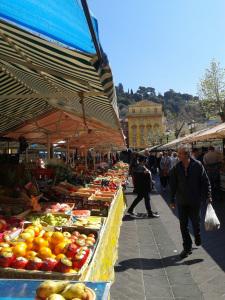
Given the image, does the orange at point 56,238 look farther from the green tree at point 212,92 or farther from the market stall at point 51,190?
the green tree at point 212,92

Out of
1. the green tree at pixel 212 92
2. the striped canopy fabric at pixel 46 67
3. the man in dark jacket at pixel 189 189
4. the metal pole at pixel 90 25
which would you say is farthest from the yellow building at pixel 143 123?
the metal pole at pixel 90 25

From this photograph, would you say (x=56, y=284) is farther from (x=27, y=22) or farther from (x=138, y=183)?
(x=138, y=183)

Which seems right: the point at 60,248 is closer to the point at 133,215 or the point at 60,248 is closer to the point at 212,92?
the point at 133,215

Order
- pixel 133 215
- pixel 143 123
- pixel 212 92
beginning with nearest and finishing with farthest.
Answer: pixel 133 215 → pixel 212 92 → pixel 143 123

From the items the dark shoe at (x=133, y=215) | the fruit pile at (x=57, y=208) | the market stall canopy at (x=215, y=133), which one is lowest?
the dark shoe at (x=133, y=215)

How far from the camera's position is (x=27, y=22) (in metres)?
2.55

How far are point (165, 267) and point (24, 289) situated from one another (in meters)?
3.71

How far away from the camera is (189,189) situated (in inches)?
254

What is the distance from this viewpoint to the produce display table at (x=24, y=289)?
257cm

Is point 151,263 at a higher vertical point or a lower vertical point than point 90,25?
lower

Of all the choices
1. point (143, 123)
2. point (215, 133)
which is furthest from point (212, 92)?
point (143, 123)

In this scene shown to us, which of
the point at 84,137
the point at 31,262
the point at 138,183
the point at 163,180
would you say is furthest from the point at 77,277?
the point at 163,180

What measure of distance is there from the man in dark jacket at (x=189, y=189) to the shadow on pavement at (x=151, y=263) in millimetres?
220

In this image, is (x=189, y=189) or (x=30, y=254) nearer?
(x=30, y=254)
